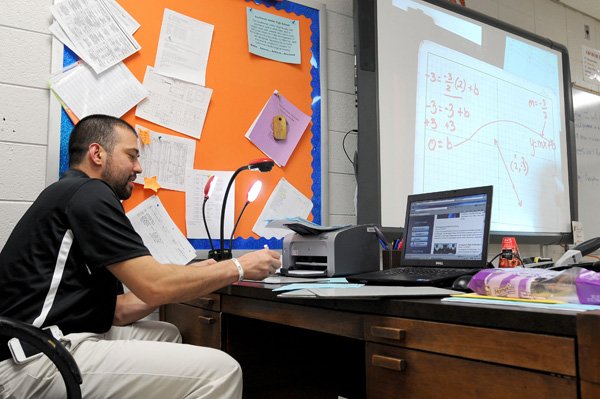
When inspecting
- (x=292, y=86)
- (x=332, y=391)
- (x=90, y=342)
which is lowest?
(x=332, y=391)

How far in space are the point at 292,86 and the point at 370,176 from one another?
0.51m

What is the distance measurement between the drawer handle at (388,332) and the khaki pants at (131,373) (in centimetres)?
38

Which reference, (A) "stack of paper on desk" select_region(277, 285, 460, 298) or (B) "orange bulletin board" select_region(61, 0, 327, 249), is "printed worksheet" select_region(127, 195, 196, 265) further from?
(A) "stack of paper on desk" select_region(277, 285, 460, 298)

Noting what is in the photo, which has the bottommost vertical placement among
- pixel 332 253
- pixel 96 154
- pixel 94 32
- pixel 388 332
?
pixel 388 332

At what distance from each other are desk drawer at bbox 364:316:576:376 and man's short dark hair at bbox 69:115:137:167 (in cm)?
101

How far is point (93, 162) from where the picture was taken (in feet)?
5.07

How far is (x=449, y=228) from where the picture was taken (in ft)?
4.84

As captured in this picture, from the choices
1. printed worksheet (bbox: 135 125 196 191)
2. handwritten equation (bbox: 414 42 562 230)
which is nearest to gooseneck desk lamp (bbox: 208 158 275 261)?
printed worksheet (bbox: 135 125 196 191)

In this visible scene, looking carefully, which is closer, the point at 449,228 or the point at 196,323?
the point at 449,228

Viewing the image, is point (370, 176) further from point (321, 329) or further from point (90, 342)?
point (90, 342)

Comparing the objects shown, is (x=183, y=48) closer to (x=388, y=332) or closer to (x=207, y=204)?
(x=207, y=204)

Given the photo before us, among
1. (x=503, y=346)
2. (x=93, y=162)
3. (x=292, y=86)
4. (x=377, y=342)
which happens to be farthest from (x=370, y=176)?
(x=503, y=346)

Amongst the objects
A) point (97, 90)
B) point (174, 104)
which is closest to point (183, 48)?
point (174, 104)

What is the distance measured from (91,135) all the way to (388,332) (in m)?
1.10
